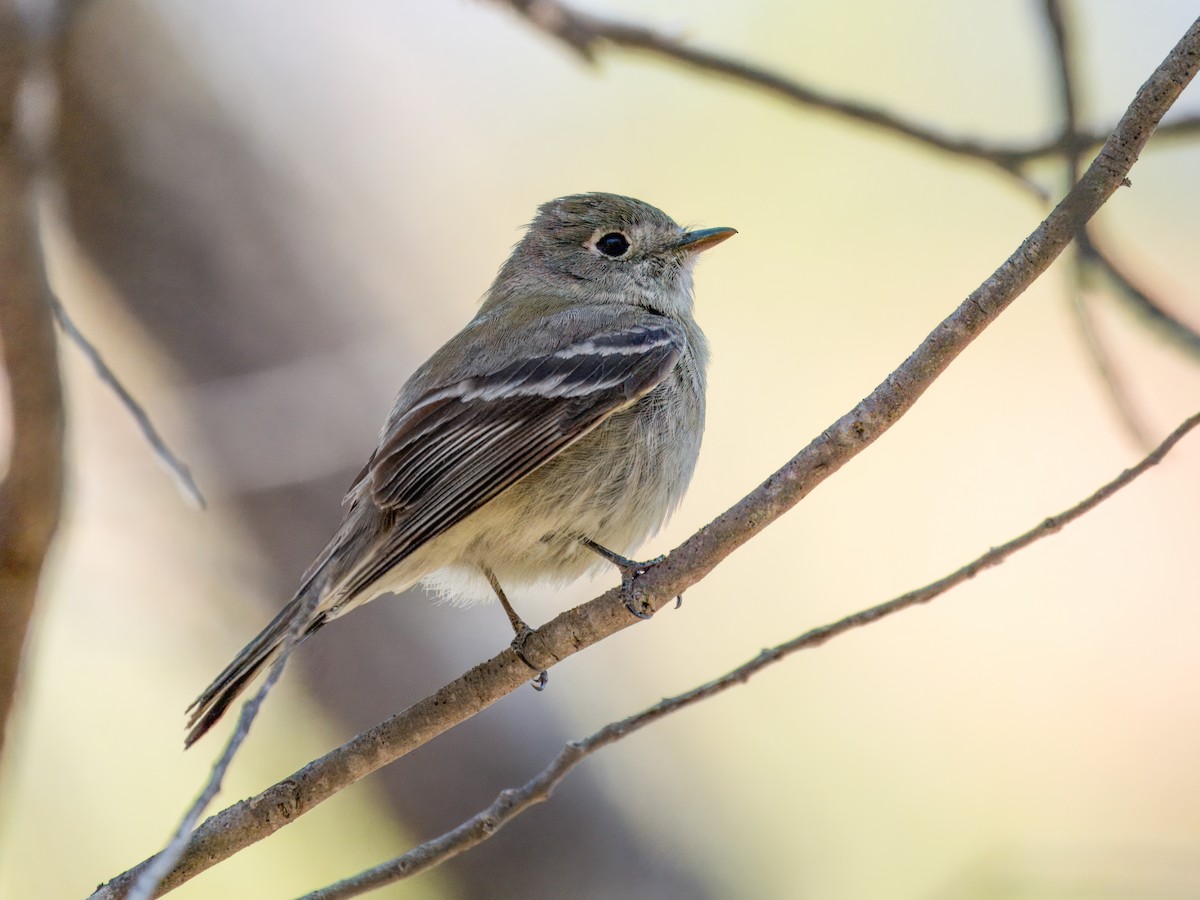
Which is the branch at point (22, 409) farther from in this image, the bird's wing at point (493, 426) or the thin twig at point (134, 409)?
the bird's wing at point (493, 426)

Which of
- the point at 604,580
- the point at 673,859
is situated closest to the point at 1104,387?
the point at 673,859

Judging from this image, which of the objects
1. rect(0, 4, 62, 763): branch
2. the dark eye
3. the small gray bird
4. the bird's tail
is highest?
the dark eye

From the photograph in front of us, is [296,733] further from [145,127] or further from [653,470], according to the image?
[145,127]

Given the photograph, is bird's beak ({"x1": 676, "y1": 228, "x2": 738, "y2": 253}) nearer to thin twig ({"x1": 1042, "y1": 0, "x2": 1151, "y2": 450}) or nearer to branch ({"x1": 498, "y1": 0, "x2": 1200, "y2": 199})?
branch ({"x1": 498, "y1": 0, "x2": 1200, "y2": 199})

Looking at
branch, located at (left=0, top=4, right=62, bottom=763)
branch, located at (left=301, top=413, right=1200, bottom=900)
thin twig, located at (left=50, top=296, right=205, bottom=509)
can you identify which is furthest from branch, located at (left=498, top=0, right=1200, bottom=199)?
thin twig, located at (left=50, top=296, right=205, bottom=509)

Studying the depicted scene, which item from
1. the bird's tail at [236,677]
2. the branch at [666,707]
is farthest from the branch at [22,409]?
the branch at [666,707]

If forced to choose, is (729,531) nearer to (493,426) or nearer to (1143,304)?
(1143,304)
